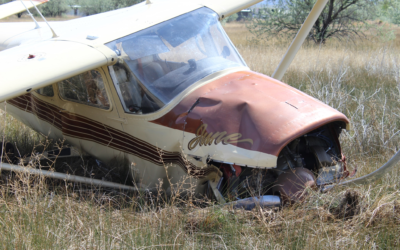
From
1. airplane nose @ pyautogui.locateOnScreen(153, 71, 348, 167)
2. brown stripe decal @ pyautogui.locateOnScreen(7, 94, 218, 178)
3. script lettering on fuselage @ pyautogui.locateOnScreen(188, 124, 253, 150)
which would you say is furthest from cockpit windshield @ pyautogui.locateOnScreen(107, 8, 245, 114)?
script lettering on fuselage @ pyautogui.locateOnScreen(188, 124, 253, 150)

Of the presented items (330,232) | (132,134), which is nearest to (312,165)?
(330,232)

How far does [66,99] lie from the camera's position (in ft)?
14.4

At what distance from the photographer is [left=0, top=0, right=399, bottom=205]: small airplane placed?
302 centimetres

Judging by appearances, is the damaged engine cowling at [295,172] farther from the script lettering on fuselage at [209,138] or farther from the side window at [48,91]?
the side window at [48,91]

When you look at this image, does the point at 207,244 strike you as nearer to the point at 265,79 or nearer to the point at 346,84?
the point at 265,79

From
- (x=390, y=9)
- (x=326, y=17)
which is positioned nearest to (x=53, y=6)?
(x=390, y=9)

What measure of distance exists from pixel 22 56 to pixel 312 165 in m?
3.15

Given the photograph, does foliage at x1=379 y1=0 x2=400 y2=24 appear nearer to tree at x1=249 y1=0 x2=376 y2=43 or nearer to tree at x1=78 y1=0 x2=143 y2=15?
tree at x1=249 y1=0 x2=376 y2=43

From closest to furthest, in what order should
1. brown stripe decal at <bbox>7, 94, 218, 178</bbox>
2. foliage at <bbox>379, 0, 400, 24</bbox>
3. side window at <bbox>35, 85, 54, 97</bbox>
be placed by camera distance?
brown stripe decal at <bbox>7, 94, 218, 178</bbox> < side window at <bbox>35, 85, 54, 97</bbox> < foliage at <bbox>379, 0, 400, 24</bbox>

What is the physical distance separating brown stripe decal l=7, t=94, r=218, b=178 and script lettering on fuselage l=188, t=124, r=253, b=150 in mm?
205

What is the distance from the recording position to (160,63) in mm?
3705

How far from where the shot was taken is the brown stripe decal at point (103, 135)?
3514 millimetres

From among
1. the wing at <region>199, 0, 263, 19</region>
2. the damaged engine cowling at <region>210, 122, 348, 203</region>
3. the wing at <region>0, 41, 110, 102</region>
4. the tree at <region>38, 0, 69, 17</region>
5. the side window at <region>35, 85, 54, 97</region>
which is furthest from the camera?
the tree at <region>38, 0, 69, 17</region>

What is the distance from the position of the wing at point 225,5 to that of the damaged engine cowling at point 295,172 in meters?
2.19
